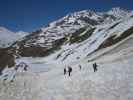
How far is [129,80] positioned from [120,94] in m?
6.02

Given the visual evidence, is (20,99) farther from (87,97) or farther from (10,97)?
(87,97)

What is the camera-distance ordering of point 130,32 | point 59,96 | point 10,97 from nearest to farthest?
point 59,96 < point 10,97 < point 130,32

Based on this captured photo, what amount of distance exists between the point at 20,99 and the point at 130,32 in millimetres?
60889

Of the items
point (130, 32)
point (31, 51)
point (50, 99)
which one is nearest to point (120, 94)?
point (50, 99)

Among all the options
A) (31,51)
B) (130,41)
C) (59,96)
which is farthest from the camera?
(31,51)

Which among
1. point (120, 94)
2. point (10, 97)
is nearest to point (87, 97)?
point (120, 94)

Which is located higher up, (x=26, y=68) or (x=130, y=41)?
(x=130, y=41)

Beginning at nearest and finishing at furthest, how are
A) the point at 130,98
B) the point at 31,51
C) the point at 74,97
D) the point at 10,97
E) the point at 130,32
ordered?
the point at 130,98, the point at 74,97, the point at 10,97, the point at 130,32, the point at 31,51

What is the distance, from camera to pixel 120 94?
23469mm

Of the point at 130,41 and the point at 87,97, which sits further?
the point at 130,41

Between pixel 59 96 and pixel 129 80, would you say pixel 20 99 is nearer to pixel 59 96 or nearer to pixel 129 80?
pixel 59 96

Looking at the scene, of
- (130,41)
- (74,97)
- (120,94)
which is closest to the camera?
(120,94)

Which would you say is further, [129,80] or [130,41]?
[130,41]

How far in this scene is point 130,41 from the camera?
71562mm
